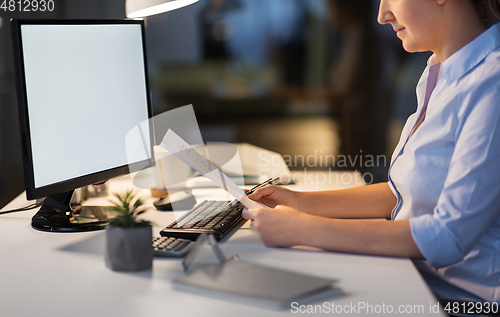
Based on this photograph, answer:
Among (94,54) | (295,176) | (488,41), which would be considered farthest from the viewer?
(295,176)

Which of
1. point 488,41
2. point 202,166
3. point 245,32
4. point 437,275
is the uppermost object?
point 245,32

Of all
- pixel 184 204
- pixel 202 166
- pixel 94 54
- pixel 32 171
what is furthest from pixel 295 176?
pixel 32 171

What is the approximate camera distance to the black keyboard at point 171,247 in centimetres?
81

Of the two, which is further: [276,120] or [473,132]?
[276,120]

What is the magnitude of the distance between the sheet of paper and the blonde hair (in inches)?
24.6

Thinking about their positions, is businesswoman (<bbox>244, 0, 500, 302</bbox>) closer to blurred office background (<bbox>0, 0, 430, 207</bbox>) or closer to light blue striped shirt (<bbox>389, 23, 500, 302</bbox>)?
light blue striped shirt (<bbox>389, 23, 500, 302</bbox>)

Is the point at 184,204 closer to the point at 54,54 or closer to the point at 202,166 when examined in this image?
the point at 202,166

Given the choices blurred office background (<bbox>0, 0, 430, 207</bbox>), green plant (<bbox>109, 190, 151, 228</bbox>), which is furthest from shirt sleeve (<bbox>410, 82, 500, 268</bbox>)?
blurred office background (<bbox>0, 0, 430, 207</bbox>)

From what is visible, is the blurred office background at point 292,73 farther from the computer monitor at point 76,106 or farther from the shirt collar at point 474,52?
the shirt collar at point 474,52

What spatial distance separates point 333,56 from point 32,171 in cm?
336

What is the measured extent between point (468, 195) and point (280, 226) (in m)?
0.33

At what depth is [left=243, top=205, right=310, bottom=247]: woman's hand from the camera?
83cm

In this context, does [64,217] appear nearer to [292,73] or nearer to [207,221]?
[207,221]

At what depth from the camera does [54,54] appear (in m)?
0.96
